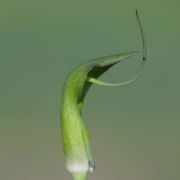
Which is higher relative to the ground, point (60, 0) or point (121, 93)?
point (60, 0)

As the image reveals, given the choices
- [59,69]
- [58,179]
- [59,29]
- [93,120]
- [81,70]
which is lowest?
[81,70]

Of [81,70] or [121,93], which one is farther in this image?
[121,93]

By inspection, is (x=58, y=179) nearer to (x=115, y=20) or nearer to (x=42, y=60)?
(x=42, y=60)

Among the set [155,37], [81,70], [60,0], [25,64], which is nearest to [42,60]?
[25,64]

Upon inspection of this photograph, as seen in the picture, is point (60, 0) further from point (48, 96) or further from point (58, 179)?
point (58, 179)

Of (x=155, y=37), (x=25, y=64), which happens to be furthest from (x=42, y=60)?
(x=155, y=37)

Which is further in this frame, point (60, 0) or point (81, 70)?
point (60, 0)
